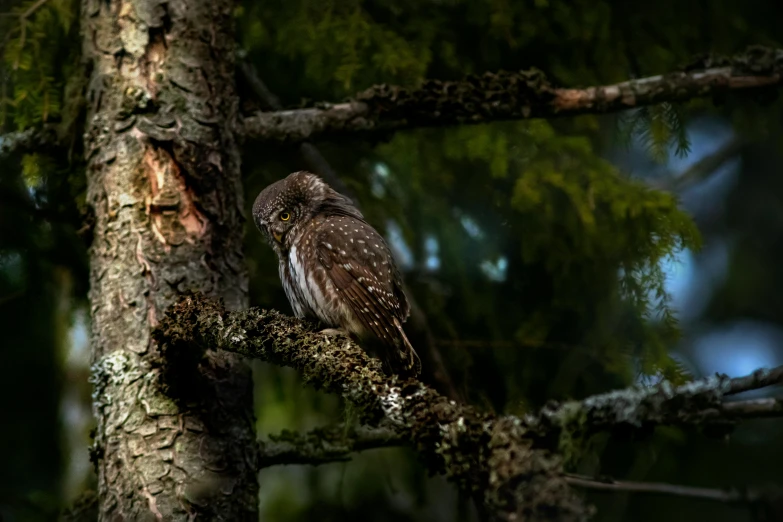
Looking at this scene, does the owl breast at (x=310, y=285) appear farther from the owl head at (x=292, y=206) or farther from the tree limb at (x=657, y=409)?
the tree limb at (x=657, y=409)

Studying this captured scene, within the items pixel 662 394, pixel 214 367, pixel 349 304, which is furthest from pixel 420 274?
pixel 662 394

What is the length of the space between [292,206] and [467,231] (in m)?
1.28

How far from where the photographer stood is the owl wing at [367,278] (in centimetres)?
372

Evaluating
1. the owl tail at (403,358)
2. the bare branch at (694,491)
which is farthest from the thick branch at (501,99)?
the bare branch at (694,491)

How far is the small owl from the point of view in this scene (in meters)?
3.74

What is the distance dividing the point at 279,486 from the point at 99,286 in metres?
3.01

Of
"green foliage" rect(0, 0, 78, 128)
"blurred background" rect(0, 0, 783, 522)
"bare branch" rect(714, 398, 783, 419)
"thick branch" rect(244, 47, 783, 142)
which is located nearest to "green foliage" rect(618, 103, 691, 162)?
"blurred background" rect(0, 0, 783, 522)

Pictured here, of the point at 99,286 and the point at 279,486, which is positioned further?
the point at 279,486

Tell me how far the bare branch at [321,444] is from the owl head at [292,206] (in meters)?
0.92

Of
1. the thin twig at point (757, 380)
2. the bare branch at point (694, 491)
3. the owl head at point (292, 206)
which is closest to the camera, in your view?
the bare branch at point (694, 491)

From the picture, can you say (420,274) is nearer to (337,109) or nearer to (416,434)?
(337,109)

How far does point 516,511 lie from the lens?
1.75 metres

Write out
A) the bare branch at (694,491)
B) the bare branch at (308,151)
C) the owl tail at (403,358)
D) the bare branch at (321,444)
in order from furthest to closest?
the bare branch at (308,151) → the owl tail at (403,358) → the bare branch at (321,444) → the bare branch at (694,491)

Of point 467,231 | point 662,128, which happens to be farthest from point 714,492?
point 467,231
